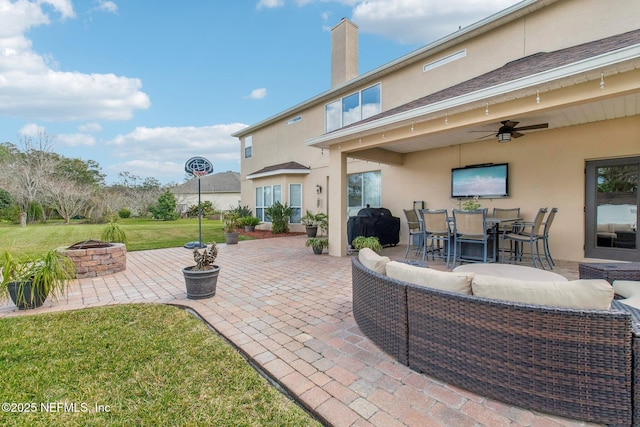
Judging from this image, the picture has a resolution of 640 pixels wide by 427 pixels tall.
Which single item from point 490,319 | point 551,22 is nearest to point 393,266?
point 490,319

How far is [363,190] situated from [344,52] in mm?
5737

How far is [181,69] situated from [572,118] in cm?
1340

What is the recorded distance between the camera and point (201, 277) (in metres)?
4.11

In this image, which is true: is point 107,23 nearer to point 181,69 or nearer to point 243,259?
point 181,69

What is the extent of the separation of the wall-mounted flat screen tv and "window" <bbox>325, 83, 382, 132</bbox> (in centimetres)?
373

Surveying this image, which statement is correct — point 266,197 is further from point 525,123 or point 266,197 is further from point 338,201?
point 525,123

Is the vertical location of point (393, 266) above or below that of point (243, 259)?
above

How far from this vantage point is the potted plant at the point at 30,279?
375 cm

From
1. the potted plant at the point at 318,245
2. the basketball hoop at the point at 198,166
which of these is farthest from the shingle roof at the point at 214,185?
the potted plant at the point at 318,245

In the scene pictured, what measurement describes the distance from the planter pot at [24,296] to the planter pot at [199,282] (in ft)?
6.21

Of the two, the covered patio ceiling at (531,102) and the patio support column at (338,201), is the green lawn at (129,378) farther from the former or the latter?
the covered patio ceiling at (531,102)

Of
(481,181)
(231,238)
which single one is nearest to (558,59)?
(481,181)

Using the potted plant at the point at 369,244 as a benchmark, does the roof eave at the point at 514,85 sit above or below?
above

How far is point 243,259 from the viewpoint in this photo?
7199mm
